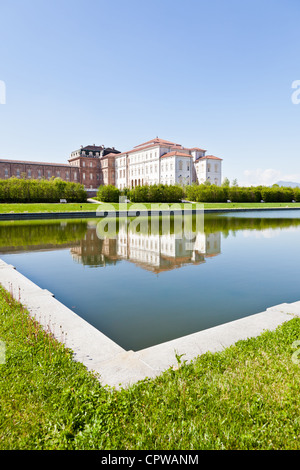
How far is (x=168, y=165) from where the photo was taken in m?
75.1

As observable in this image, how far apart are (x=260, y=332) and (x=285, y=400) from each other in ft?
5.00

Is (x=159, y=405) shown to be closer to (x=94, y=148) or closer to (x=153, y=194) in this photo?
(x=153, y=194)

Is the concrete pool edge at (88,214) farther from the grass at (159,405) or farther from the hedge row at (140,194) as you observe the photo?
the grass at (159,405)

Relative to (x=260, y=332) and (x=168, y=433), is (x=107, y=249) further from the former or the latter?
(x=168, y=433)

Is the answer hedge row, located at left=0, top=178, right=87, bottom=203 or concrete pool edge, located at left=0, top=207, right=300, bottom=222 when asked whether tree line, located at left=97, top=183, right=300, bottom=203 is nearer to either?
hedge row, located at left=0, top=178, right=87, bottom=203

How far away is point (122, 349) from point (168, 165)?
241ft

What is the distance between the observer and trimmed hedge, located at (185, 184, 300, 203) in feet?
188

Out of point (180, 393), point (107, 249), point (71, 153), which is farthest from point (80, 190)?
point (71, 153)

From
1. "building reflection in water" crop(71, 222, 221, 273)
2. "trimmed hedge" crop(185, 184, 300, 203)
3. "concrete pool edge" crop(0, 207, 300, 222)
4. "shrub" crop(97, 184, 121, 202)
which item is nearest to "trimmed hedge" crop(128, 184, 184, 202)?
"shrub" crop(97, 184, 121, 202)

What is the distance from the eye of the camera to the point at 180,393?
3.06 metres

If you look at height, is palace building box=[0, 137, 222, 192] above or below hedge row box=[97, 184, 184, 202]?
above

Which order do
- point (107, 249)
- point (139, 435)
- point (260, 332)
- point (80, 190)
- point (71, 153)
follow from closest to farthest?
point (139, 435), point (260, 332), point (107, 249), point (80, 190), point (71, 153)

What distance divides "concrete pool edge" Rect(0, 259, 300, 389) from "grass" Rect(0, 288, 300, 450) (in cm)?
16
